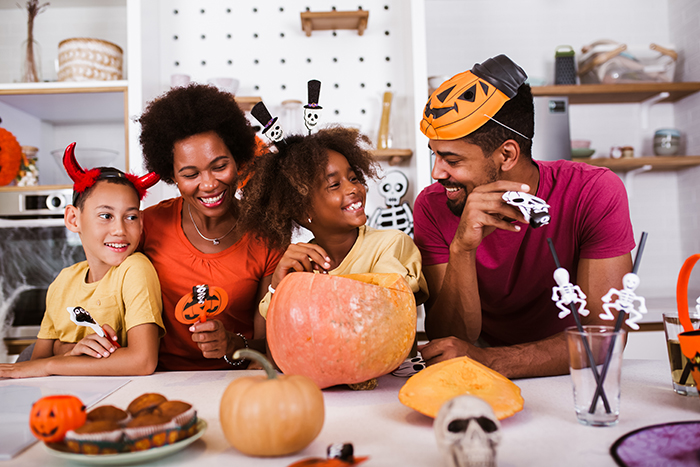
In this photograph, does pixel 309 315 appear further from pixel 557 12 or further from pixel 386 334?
pixel 557 12

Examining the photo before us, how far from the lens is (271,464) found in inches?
25.0

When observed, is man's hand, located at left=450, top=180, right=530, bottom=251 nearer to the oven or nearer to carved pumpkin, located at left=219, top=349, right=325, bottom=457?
carved pumpkin, located at left=219, top=349, right=325, bottom=457

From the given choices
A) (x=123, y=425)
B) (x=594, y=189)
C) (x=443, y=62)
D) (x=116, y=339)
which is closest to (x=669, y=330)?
(x=594, y=189)

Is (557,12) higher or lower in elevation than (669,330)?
higher

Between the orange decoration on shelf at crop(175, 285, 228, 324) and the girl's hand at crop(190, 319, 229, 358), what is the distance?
0.06 meters

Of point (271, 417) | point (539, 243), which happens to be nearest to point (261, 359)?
point (271, 417)

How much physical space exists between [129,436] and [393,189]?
2382mm

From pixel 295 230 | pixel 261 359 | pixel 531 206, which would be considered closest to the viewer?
pixel 261 359

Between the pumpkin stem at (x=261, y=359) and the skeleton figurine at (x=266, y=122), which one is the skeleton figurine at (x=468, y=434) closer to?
the pumpkin stem at (x=261, y=359)

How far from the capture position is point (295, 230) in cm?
160

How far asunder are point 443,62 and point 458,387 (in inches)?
115

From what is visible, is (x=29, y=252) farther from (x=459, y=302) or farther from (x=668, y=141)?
(x=668, y=141)

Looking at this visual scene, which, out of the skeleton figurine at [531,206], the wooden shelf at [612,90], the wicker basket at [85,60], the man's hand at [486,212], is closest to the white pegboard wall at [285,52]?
the wicker basket at [85,60]

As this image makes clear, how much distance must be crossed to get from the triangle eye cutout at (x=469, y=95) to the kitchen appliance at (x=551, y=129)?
5.82ft
